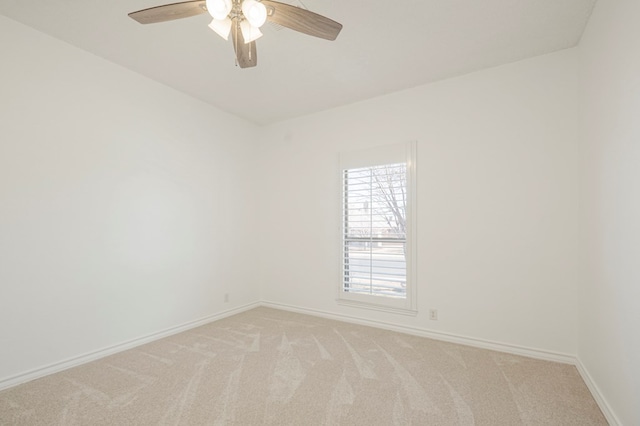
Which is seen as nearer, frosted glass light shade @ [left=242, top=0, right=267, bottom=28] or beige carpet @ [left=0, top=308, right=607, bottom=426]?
frosted glass light shade @ [left=242, top=0, right=267, bottom=28]

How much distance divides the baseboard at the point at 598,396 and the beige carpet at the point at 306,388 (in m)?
0.04

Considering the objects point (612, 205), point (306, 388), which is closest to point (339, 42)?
point (612, 205)

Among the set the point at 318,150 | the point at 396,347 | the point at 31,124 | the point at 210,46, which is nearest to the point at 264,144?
the point at 318,150

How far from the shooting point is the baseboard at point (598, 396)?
1.73 metres

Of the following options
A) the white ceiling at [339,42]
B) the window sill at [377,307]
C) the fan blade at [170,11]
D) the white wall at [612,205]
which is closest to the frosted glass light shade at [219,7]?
the fan blade at [170,11]

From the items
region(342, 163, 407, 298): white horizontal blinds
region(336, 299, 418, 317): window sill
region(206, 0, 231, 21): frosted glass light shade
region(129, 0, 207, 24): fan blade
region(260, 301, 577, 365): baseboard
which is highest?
region(129, 0, 207, 24): fan blade

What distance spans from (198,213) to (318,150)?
170 cm

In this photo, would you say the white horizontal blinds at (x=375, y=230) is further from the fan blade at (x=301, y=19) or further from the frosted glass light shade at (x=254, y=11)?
the frosted glass light shade at (x=254, y=11)

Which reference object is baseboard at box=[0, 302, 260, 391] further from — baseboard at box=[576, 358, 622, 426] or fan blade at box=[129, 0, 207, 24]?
baseboard at box=[576, 358, 622, 426]

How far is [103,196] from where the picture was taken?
2.72 meters

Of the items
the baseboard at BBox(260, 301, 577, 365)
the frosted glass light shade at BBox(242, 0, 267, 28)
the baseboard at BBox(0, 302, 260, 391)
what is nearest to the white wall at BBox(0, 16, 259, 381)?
the baseboard at BBox(0, 302, 260, 391)

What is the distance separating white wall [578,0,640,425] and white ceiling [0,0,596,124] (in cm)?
46

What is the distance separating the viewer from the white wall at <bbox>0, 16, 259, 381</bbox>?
88.5 inches

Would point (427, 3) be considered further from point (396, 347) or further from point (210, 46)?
point (396, 347)
